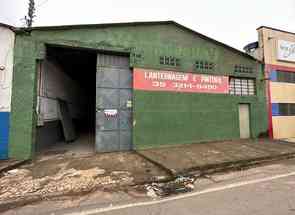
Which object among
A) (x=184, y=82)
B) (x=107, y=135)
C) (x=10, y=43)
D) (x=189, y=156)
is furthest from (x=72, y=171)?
(x=184, y=82)

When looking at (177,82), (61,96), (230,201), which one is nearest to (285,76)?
(177,82)

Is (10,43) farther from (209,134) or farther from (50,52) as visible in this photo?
(209,134)

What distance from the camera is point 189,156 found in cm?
661

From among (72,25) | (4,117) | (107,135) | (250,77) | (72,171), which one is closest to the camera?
(72,171)

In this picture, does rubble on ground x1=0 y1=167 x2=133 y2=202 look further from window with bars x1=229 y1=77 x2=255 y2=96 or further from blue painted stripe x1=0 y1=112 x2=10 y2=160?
window with bars x1=229 y1=77 x2=255 y2=96

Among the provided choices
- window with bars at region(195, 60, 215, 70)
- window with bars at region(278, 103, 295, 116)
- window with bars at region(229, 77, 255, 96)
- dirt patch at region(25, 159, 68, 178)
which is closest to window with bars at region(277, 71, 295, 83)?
window with bars at region(278, 103, 295, 116)

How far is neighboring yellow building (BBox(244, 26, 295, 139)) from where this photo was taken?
1112cm

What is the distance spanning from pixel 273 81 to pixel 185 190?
423 inches

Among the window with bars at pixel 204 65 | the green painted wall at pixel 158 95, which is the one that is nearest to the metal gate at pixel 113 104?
the green painted wall at pixel 158 95

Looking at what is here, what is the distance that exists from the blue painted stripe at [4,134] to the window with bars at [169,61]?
6.78 metres

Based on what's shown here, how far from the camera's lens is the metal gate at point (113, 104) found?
7879mm

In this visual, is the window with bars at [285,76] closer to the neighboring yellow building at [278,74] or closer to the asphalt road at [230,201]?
the neighboring yellow building at [278,74]

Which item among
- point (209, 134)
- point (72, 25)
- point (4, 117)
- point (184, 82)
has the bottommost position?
point (209, 134)

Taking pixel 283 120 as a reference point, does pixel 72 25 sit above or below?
above
